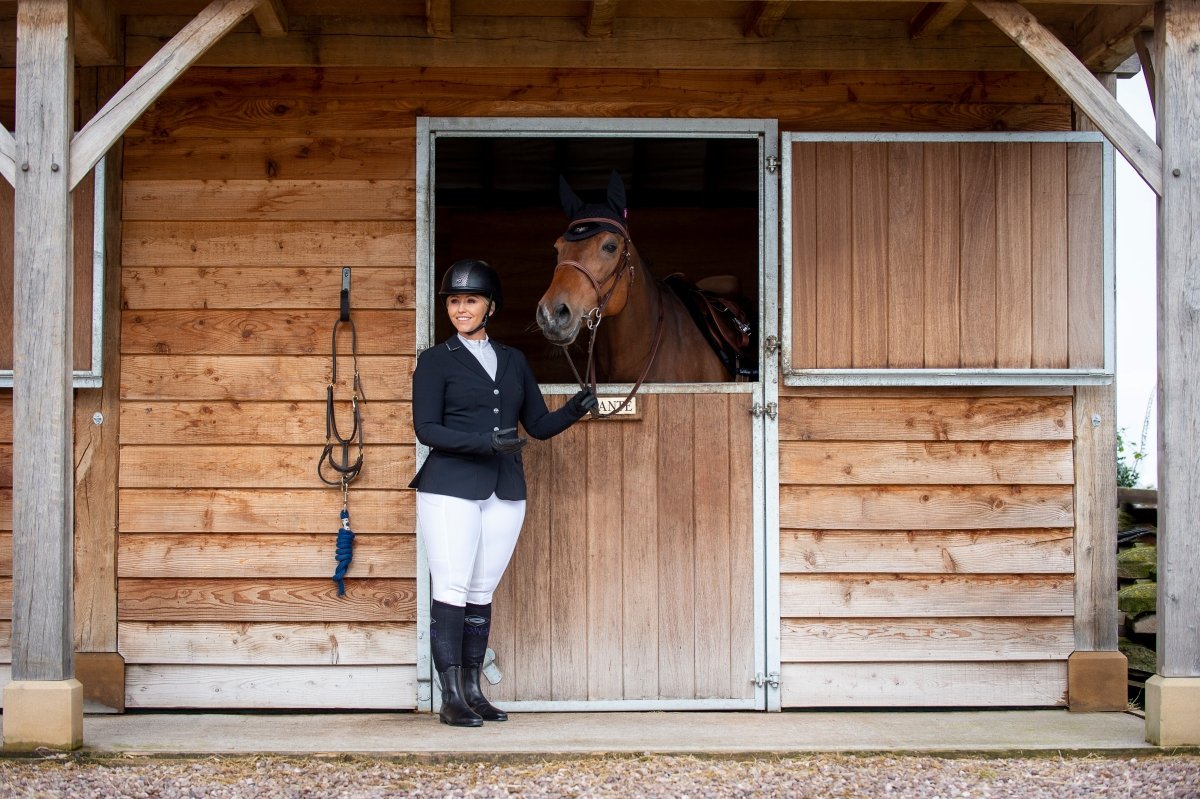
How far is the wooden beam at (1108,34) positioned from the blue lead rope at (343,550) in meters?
2.98

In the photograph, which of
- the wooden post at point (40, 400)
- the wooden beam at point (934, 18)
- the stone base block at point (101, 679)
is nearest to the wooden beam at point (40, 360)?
the wooden post at point (40, 400)

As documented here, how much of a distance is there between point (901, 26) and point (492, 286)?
170cm

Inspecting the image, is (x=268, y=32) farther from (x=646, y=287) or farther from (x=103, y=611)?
(x=103, y=611)

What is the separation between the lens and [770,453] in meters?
4.25

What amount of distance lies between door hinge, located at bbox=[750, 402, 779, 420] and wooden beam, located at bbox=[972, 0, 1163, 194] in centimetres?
135

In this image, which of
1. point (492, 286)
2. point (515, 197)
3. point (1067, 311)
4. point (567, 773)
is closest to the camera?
point (567, 773)

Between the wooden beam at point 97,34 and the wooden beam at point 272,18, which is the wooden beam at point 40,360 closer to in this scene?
the wooden beam at point 97,34

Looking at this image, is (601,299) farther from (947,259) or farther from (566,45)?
(947,259)

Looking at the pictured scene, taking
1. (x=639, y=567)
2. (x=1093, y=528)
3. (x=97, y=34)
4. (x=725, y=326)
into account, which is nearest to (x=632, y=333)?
(x=725, y=326)

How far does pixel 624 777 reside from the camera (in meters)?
3.46

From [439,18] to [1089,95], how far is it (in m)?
2.06

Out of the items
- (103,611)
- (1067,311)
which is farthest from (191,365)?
(1067,311)

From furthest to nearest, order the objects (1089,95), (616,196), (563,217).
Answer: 1. (563,217)
2. (616,196)
3. (1089,95)

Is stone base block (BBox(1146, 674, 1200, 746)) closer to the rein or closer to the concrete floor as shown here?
the concrete floor
